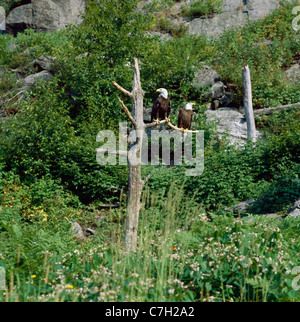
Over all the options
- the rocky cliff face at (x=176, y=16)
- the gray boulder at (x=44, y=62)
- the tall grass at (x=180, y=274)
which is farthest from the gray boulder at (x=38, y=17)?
the tall grass at (x=180, y=274)

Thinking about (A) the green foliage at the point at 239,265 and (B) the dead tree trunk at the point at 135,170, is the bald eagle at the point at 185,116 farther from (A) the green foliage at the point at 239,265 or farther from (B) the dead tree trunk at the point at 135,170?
(A) the green foliage at the point at 239,265

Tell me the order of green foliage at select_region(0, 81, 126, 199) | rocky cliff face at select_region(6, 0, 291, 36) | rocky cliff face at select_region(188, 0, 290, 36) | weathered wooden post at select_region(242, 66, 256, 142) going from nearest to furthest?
green foliage at select_region(0, 81, 126, 199), weathered wooden post at select_region(242, 66, 256, 142), rocky cliff face at select_region(188, 0, 290, 36), rocky cliff face at select_region(6, 0, 291, 36)

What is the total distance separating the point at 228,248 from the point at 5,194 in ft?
19.3

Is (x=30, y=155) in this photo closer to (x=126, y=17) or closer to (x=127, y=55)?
(x=127, y=55)

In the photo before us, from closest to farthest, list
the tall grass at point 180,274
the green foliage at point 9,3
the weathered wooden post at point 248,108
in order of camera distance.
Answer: the tall grass at point 180,274, the weathered wooden post at point 248,108, the green foliage at point 9,3

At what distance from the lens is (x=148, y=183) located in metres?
8.99

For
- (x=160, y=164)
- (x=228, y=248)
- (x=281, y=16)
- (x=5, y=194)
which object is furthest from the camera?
(x=281, y=16)

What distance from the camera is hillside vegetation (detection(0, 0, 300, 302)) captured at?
3.40m

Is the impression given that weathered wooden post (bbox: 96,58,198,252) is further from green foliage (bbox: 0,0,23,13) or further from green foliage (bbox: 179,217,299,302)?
green foliage (bbox: 0,0,23,13)

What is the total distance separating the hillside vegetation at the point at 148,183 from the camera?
134 inches

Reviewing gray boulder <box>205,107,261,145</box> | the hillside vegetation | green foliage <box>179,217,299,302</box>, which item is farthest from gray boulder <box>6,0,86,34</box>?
green foliage <box>179,217,299,302</box>

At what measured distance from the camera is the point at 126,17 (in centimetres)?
1186

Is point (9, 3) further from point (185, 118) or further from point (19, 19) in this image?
point (185, 118)
